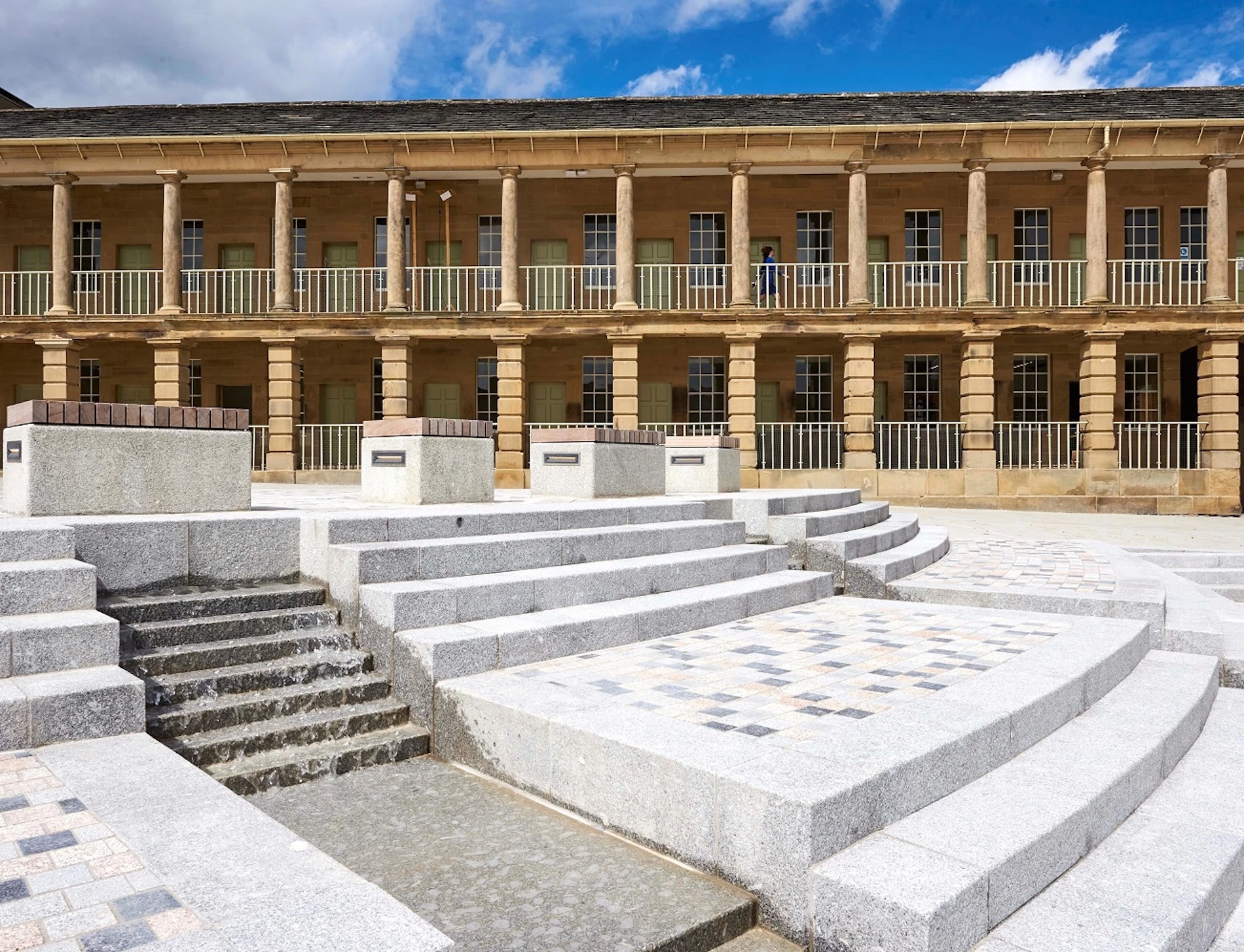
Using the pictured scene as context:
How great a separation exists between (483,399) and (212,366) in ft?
23.4

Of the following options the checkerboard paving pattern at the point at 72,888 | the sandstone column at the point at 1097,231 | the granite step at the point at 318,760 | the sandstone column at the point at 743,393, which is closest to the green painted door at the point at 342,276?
the sandstone column at the point at 743,393

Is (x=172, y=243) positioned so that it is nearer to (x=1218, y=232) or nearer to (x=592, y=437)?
(x=592, y=437)

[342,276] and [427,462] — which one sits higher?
[342,276]

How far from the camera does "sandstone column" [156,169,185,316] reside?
20.7 meters

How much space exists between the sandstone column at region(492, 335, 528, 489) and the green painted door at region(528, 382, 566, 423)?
7.39 feet

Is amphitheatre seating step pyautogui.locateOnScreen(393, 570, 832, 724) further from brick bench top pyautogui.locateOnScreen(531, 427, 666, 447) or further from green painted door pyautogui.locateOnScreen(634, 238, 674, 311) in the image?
green painted door pyautogui.locateOnScreen(634, 238, 674, 311)

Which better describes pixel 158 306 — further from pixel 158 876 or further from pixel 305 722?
pixel 158 876

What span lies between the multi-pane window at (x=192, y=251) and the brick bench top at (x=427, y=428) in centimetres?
1710

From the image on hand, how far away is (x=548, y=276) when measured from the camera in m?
22.9

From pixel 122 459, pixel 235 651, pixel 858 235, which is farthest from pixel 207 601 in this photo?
pixel 858 235

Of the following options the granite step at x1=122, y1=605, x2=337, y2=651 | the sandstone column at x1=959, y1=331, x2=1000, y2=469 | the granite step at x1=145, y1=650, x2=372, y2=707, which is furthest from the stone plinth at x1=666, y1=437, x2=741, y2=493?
the sandstone column at x1=959, y1=331, x2=1000, y2=469

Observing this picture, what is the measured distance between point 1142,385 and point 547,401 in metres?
15.1

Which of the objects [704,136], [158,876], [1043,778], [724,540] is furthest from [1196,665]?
[704,136]

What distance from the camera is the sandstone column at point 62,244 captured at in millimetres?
20797
